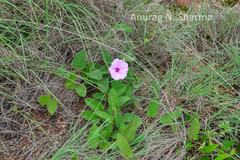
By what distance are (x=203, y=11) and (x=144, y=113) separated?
1.23 meters

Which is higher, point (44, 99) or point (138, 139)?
point (44, 99)

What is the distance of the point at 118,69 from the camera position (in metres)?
1.56

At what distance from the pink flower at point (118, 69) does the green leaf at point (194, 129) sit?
528mm

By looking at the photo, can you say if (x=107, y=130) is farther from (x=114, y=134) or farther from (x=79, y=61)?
(x=79, y=61)

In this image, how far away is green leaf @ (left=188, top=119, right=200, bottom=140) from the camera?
1396 mm

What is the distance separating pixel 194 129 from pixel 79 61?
86cm

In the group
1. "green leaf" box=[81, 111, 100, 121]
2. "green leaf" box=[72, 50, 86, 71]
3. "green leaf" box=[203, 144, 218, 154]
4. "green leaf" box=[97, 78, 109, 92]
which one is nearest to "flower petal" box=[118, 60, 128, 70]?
"green leaf" box=[97, 78, 109, 92]

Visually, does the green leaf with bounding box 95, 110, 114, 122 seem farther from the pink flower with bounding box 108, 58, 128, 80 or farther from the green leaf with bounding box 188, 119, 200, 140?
the green leaf with bounding box 188, 119, 200, 140

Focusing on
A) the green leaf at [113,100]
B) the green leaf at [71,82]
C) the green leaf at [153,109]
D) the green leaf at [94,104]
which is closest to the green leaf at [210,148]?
the green leaf at [153,109]

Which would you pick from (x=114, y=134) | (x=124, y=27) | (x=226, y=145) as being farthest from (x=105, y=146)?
(x=124, y=27)

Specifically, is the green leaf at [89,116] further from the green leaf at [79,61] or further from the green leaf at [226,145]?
the green leaf at [226,145]

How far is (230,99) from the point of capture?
5.17 feet

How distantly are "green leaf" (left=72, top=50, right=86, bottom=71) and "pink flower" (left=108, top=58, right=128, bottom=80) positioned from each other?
19 centimetres

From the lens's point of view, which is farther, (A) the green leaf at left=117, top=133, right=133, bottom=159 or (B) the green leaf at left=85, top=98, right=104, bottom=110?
(B) the green leaf at left=85, top=98, right=104, bottom=110
